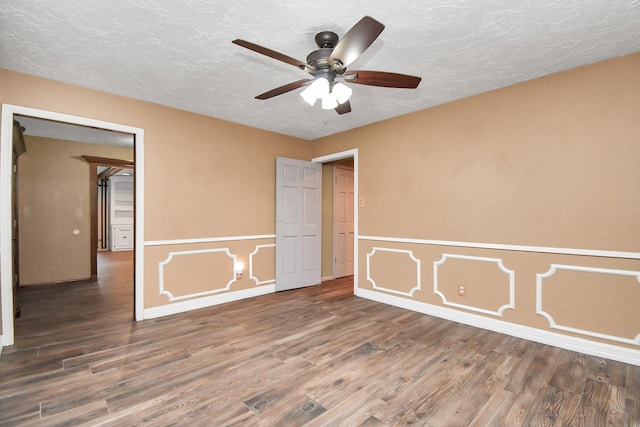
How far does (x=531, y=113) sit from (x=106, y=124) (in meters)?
4.33

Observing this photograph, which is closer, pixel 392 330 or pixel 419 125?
pixel 392 330

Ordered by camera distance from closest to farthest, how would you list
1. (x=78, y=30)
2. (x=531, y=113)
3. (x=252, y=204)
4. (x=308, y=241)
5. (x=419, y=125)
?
(x=78, y=30), (x=531, y=113), (x=419, y=125), (x=252, y=204), (x=308, y=241)

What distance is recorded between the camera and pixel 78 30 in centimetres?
214

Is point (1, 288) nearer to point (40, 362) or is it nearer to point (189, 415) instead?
point (40, 362)

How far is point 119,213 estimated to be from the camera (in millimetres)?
10750

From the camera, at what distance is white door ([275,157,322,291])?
186 inches

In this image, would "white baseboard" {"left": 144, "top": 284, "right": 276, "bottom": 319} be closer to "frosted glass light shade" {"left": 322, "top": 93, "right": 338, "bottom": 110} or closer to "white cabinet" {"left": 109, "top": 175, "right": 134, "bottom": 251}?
"frosted glass light shade" {"left": 322, "top": 93, "right": 338, "bottom": 110}

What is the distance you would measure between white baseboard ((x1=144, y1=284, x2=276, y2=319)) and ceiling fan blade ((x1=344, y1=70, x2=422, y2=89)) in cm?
323

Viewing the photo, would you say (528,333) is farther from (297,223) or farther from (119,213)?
(119,213)

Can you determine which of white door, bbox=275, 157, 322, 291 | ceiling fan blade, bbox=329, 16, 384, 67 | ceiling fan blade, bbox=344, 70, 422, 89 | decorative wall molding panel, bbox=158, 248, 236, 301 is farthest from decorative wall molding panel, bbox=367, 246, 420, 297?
ceiling fan blade, bbox=329, 16, 384, 67

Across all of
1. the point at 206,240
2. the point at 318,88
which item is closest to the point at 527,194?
the point at 318,88

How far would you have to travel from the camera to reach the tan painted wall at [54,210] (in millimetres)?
4973

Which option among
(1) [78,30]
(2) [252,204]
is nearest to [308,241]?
(2) [252,204]

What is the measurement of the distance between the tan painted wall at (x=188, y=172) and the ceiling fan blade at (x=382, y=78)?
8.25 feet
